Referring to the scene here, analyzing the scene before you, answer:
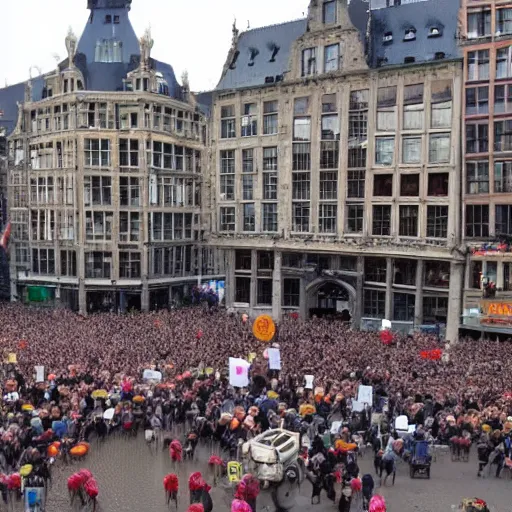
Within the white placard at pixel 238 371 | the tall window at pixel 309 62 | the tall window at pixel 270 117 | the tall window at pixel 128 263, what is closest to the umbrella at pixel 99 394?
the white placard at pixel 238 371

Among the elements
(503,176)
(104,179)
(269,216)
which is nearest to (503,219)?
(503,176)

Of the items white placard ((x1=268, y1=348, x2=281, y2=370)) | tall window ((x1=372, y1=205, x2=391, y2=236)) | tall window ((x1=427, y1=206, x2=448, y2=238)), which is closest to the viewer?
white placard ((x1=268, y1=348, x2=281, y2=370))

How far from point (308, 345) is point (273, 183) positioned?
762 inches

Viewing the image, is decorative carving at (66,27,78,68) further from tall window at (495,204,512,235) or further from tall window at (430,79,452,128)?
tall window at (495,204,512,235)

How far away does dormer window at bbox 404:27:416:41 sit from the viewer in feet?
163

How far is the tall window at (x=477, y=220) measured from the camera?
1786 inches

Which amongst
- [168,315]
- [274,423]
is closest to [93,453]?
[274,423]

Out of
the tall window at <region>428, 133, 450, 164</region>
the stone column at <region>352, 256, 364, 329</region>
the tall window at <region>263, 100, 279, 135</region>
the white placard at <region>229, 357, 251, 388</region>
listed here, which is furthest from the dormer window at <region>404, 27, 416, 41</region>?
the white placard at <region>229, 357, 251, 388</region>

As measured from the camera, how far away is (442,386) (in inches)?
1136

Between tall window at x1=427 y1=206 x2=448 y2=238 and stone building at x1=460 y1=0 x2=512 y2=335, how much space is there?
4.60 feet

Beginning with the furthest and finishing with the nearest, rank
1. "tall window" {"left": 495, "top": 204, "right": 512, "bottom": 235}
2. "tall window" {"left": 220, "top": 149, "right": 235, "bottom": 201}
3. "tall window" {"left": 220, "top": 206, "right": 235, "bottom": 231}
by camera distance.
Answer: "tall window" {"left": 220, "top": 206, "right": 235, "bottom": 231} → "tall window" {"left": 220, "top": 149, "right": 235, "bottom": 201} → "tall window" {"left": 495, "top": 204, "right": 512, "bottom": 235}

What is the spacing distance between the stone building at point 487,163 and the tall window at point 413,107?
3.10 meters

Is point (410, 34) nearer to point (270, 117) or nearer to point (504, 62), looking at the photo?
point (504, 62)

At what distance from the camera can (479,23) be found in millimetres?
45250
